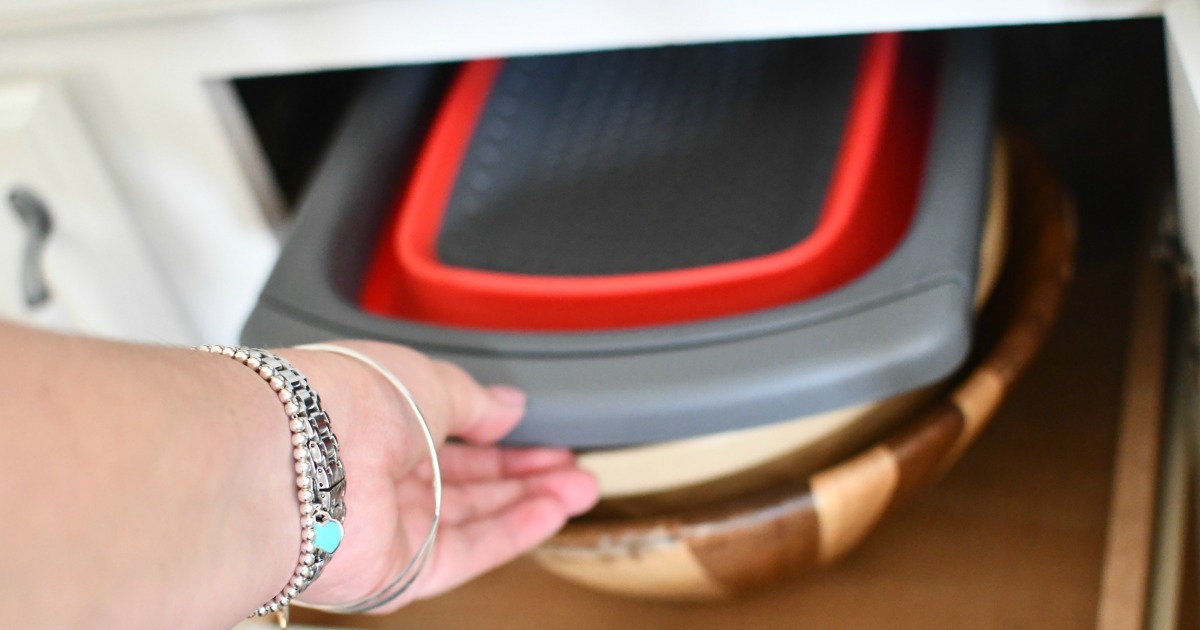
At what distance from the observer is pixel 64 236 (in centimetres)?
54

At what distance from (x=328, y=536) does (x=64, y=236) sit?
309mm

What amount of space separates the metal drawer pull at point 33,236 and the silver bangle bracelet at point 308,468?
251mm

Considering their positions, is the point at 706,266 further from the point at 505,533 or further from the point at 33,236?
the point at 33,236

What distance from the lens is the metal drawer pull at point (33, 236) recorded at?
51 centimetres

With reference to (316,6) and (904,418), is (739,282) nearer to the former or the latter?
(904,418)

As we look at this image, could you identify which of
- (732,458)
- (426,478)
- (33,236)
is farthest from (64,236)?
(732,458)

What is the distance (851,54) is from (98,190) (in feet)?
1.33

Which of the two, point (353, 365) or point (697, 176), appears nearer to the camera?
point (353, 365)

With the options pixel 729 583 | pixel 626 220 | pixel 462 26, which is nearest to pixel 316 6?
pixel 462 26

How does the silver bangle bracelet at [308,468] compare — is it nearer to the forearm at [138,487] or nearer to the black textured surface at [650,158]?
the forearm at [138,487]

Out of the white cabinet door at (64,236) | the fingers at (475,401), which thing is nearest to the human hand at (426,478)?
the fingers at (475,401)

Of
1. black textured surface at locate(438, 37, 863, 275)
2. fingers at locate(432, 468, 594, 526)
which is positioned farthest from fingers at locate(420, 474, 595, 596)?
black textured surface at locate(438, 37, 863, 275)

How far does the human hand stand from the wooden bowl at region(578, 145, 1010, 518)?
17mm

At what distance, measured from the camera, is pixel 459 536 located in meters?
0.43
